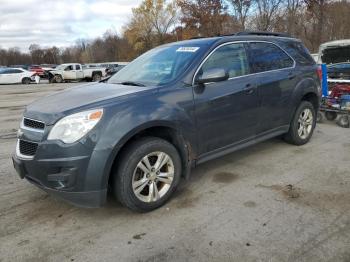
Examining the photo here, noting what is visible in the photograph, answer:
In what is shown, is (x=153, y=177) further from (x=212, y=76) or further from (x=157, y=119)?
(x=212, y=76)

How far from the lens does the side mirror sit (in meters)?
3.91

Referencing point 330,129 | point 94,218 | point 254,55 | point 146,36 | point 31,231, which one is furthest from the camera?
point 146,36

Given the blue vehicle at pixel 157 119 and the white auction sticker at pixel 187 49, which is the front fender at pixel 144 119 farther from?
the white auction sticker at pixel 187 49

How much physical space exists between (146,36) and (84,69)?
31587 mm

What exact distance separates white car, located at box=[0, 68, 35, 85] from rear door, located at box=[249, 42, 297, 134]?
29043 millimetres

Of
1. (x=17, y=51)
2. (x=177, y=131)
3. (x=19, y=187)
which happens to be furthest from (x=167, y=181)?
(x=17, y=51)

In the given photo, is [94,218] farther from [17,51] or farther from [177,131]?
[17,51]

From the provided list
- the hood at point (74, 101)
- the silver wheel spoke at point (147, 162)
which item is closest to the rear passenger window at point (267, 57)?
the hood at point (74, 101)

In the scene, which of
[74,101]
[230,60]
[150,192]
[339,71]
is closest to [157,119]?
[150,192]

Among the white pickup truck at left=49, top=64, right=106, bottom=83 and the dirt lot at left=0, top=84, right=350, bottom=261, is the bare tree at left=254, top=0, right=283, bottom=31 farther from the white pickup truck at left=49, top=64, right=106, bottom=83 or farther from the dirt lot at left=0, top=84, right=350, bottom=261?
the dirt lot at left=0, top=84, right=350, bottom=261

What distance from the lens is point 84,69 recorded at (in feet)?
104

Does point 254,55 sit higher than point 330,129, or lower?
higher

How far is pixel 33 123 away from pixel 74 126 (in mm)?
566

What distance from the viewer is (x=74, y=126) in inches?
126
